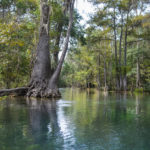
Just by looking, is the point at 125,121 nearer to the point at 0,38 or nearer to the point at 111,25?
the point at 0,38

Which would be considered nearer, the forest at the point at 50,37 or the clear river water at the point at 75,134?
the clear river water at the point at 75,134

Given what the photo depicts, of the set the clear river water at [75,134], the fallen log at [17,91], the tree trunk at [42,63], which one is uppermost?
the tree trunk at [42,63]

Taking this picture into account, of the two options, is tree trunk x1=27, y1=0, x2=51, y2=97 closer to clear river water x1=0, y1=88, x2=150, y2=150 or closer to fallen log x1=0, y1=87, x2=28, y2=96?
fallen log x1=0, y1=87, x2=28, y2=96

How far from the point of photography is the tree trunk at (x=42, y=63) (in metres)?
16.2

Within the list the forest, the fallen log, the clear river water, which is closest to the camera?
the clear river water

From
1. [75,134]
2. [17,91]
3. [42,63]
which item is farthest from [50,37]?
[75,134]

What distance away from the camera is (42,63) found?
1684 cm

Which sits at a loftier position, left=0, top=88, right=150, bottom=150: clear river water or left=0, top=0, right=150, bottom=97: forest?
left=0, top=0, right=150, bottom=97: forest

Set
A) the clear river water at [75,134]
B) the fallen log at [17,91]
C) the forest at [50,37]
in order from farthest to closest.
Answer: the forest at [50,37] → the fallen log at [17,91] → the clear river water at [75,134]

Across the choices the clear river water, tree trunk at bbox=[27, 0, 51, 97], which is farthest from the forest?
the clear river water

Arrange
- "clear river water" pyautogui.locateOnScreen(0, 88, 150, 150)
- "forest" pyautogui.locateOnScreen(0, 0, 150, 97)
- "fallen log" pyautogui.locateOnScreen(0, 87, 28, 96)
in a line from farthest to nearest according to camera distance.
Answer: "forest" pyautogui.locateOnScreen(0, 0, 150, 97), "fallen log" pyautogui.locateOnScreen(0, 87, 28, 96), "clear river water" pyautogui.locateOnScreen(0, 88, 150, 150)

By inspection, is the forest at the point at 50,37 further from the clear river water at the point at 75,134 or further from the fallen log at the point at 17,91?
the clear river water at the point at 75,134

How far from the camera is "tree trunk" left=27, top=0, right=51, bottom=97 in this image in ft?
53.1

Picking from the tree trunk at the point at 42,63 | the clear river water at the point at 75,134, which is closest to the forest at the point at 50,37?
the tree trunk at the point at 42,63
